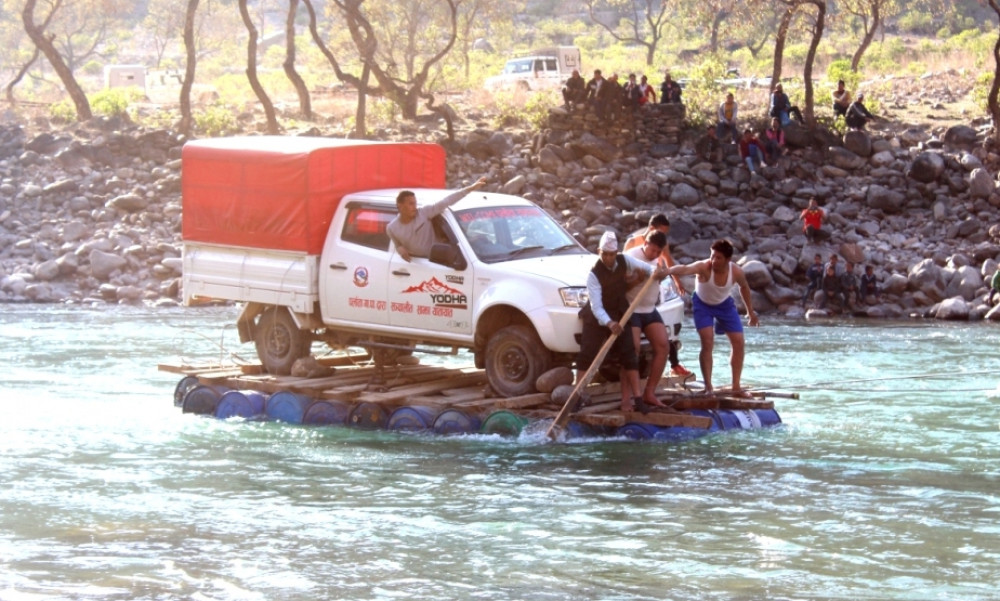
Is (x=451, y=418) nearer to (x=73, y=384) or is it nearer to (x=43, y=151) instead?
(x=73, y=384)

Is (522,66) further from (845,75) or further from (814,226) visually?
(814,226)

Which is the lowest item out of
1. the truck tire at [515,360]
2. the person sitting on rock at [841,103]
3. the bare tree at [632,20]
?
the truck tire at [515,360]

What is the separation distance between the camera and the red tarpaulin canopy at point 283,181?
14250 millimetres

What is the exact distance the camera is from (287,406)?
1405 cm

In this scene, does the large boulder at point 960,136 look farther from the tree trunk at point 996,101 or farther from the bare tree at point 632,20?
the bare tree at point 632,20

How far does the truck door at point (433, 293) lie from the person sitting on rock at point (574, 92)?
2146 cm

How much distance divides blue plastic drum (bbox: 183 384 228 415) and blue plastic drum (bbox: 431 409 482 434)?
2677mm

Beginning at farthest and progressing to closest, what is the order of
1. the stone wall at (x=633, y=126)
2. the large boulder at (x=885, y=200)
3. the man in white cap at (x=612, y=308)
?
the stone wall at (x=633, y=126) → the large boulder at (x=885, y=200) → the man in white cap at (x=612, y=308)

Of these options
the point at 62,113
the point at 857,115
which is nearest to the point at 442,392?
the point at 857,115

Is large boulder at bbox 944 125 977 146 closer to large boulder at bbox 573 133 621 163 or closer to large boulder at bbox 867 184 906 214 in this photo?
large boulder at bbox 867 184 906 214

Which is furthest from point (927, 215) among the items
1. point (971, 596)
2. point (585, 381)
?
point (971, 596)

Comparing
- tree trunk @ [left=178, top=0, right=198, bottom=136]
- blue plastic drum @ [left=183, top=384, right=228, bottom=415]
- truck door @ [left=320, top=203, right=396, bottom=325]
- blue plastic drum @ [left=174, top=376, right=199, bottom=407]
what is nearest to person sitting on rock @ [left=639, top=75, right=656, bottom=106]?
tree trunk @ [left=178, top=0, right=198, bottom=136]

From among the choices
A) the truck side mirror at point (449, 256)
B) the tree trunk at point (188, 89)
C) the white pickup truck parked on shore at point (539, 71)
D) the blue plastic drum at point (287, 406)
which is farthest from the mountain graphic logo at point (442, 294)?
the white pickup truck parked on shore at point (539, 71)

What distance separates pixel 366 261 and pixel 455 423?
1904mm
